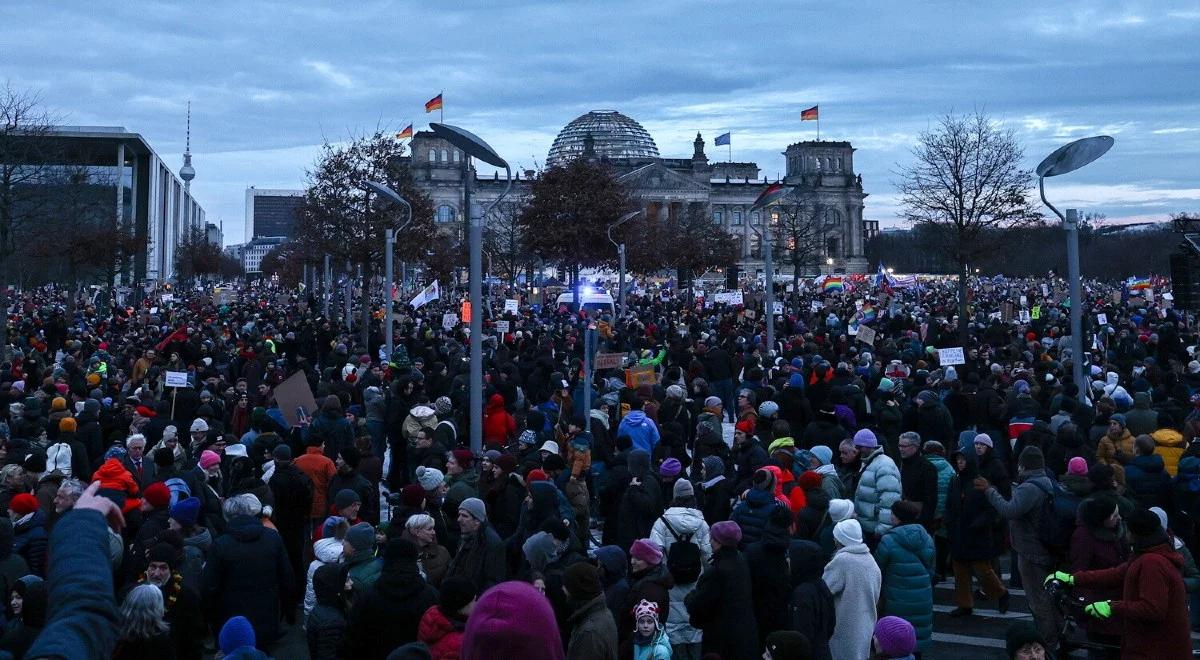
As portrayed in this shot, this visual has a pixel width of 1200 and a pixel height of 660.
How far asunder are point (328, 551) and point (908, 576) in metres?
3.87

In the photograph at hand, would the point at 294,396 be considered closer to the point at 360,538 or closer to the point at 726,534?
the point at 360,538

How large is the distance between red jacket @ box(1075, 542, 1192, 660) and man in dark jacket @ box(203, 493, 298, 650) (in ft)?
17.4

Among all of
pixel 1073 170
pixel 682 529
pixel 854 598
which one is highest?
pixel 1073 170

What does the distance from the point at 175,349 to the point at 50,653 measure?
21.6 metres

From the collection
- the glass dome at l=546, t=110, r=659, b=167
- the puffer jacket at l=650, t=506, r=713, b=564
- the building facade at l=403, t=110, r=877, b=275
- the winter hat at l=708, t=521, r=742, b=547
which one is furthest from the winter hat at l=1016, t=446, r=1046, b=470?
the glass dome at l=546, t=110, r=659, b=167

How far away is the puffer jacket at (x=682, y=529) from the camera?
25.2 feet

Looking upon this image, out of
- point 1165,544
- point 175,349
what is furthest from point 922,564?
point 175,349

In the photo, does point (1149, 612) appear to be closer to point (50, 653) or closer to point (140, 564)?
point (50, 653)

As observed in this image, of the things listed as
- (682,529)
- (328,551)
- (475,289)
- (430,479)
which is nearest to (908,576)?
(682,529)

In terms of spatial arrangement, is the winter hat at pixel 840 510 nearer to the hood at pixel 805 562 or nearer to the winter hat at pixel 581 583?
the hood at pixel 805 562

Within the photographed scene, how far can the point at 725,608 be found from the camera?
6.82 m

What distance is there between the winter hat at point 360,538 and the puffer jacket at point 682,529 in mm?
1814

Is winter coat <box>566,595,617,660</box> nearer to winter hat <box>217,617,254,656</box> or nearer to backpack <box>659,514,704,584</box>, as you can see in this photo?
backpack <box>659,514,704,584</box>

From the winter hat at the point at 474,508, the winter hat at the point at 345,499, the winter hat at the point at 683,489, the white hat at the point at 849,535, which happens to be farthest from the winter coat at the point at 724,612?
the winter hat at the point at 345,499
